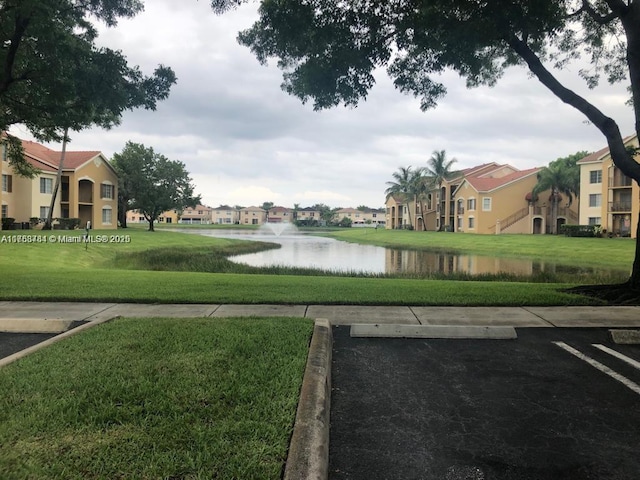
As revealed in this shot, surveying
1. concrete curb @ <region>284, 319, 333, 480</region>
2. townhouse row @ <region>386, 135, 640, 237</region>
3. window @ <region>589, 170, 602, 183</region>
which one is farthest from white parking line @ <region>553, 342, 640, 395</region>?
window @ <region>589, 170, 602, 183</region>

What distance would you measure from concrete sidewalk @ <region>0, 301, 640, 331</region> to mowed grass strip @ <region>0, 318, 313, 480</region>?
90.6 inches

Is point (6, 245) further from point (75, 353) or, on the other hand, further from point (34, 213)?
point (75, 353)

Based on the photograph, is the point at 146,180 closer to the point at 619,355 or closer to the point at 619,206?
the point at 619,206

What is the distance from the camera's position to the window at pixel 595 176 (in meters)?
45.0

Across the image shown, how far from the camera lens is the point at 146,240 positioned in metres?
36.6

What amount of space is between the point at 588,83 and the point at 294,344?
573 inches

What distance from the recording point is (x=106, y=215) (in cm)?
5019

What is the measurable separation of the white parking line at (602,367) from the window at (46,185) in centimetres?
4683

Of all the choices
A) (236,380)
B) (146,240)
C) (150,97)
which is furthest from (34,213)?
(236,380)

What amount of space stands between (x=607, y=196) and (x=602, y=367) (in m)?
45.6

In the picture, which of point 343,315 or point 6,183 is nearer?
point 343,315

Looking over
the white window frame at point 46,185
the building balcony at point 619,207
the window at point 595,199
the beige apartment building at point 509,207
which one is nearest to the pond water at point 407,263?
the building balcony at point 619,207

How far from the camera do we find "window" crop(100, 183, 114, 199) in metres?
49.1

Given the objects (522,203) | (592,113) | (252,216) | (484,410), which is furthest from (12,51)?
(252,216)
